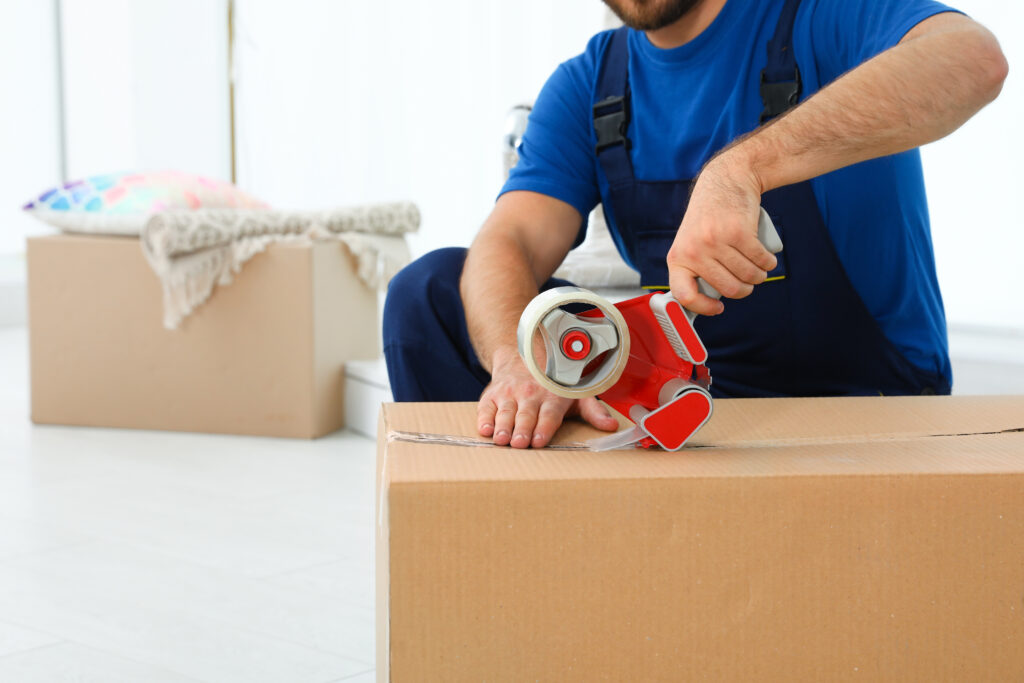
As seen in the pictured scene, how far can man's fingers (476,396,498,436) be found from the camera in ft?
2.27

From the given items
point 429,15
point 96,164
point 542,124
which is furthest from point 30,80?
point 542,124

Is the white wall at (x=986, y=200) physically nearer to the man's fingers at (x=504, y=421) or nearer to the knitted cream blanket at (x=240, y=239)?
the knitted cream blanket at (x=240, y=239)

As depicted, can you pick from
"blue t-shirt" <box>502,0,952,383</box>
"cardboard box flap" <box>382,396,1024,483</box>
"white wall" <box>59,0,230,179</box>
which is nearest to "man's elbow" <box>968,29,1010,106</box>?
"blue t-shirt" <box>502,0,952,383</box>

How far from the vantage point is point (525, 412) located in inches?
27.3

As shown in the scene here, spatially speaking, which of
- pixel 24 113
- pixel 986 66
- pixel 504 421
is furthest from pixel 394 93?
pixel 504 421

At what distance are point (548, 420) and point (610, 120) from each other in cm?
55

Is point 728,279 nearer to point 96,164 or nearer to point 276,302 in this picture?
point 276,302

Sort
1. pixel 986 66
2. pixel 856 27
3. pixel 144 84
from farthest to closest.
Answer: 1. pixel 144 84
2. pixel 856 27
3. pixel 986 66

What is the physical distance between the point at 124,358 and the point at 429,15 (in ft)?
4.72

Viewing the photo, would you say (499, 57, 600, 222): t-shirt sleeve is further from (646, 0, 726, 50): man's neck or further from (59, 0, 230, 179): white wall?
(59, 0, 230, 179): white wall

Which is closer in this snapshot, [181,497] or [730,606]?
[730,606]

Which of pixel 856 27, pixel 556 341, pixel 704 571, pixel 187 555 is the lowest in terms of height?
pixel 187 555

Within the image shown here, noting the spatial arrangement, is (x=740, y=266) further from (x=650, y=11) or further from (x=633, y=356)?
(x=650, y=11)

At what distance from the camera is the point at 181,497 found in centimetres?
158
